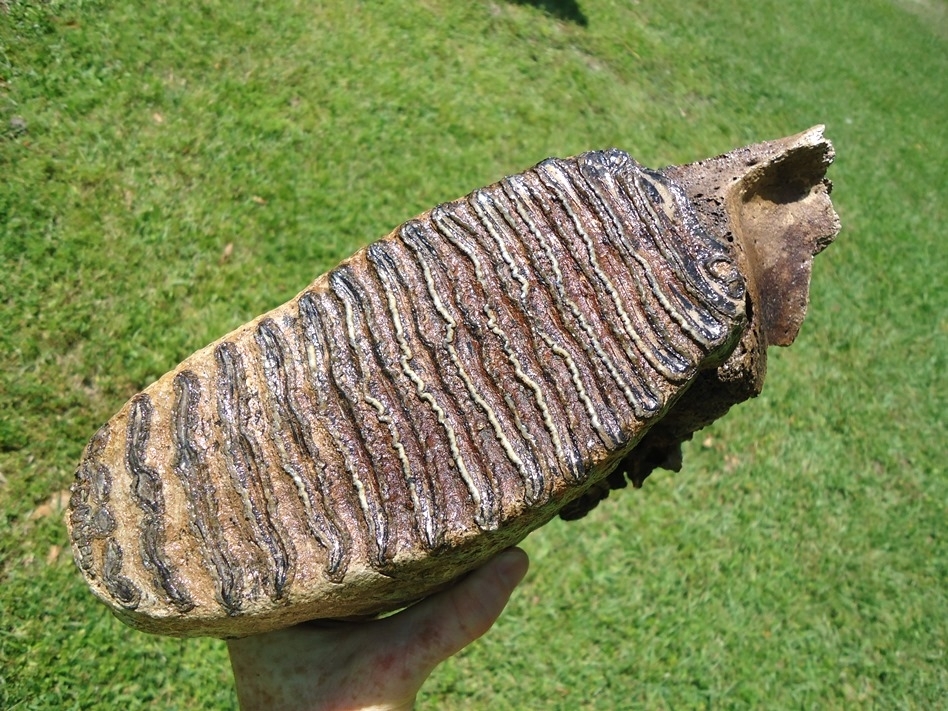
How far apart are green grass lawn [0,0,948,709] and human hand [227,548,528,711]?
3.48ft

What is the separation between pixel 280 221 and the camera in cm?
363

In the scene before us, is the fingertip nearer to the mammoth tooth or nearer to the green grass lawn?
the mammoth tooth

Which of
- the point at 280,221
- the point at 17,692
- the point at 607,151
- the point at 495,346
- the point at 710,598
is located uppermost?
the point at 607,151

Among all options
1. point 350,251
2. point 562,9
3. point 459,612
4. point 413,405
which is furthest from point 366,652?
point 562,9

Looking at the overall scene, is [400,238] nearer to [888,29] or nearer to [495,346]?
[495,346]

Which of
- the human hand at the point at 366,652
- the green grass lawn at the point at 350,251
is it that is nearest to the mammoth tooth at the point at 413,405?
the human hand at the point at 366,652

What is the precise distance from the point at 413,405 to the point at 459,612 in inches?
23.5

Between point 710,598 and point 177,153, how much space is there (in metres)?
3.22

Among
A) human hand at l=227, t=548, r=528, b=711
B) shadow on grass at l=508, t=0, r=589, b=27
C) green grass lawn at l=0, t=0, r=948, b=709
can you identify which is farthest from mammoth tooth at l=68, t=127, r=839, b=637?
shadow on grass at l=508, t=0, r=589, b=27

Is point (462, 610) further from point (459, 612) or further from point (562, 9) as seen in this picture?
point (562, 9)

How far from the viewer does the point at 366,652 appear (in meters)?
1.70

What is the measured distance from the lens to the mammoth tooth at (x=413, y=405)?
1408 mm

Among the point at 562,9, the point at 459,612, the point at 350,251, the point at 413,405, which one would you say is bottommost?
the point at 350,251

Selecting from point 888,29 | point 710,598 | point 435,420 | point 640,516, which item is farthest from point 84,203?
point 888,29
